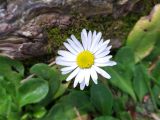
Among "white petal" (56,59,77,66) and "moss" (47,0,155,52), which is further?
"moss" (47,0,155,52)

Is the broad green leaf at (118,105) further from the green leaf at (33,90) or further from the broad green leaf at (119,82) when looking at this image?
the green leaf at (33,90)

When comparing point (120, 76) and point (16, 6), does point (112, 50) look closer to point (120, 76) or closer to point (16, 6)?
point (120, 76)

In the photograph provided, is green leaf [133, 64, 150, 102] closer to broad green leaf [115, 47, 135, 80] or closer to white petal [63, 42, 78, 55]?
broad green leaf [115, 47, 135, 80]

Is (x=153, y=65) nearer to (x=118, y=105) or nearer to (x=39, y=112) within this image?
(x=118, y=105)

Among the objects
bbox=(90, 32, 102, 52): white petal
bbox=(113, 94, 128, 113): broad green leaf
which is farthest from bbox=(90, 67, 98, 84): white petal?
bbox=(113, 94, 128, 113): broad green leaf

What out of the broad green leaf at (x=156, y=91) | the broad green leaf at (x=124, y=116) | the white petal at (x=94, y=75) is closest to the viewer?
the white petal at (x=94, y=75)

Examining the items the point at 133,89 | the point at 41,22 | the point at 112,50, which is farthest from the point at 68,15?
the point at 133,89

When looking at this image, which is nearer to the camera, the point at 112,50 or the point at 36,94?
the point at 36,94

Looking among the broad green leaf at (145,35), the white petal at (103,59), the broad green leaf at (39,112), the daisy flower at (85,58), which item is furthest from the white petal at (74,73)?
the broad green leaf at (145,35)
